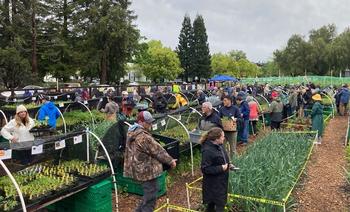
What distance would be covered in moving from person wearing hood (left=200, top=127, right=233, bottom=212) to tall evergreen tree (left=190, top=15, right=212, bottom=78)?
2417 inches

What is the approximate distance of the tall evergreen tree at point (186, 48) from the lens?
6662 cm

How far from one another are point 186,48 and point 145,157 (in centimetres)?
6403

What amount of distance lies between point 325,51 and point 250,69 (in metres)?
31.6

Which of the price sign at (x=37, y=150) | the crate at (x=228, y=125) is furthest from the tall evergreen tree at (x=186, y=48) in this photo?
the price sign at (x=37, y=150)

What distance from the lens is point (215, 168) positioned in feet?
14.6

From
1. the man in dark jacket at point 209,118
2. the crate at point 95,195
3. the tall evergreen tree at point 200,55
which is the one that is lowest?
the crate at point 95,195

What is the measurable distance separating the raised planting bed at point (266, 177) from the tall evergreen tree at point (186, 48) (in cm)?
5931

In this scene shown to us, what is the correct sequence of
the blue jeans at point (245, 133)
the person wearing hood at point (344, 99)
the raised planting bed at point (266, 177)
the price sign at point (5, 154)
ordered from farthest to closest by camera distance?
the person wearing hood at point (344, 99) < the blue jeans at point (245, 133) < the raised planting bed at point (266, 177) < the price sign at point (5, 154)

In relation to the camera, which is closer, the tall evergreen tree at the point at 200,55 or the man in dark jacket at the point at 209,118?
the man in dark jacket at the point at 209,118

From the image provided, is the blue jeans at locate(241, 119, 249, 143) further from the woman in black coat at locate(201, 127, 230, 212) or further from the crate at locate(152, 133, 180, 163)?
the woman in black coat at locate(201, 127, 230, 212)

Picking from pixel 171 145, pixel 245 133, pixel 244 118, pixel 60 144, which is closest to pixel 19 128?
pixel 60 144

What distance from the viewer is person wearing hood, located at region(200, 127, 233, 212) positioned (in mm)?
4484

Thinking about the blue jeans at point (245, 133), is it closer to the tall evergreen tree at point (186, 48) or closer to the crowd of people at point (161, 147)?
the crowd of people at point (161, 147)

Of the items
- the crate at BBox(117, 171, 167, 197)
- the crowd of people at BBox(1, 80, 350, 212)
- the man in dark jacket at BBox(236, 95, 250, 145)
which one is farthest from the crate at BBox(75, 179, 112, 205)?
the man in dark jacket at BBox(236, 95, 250, 145)
